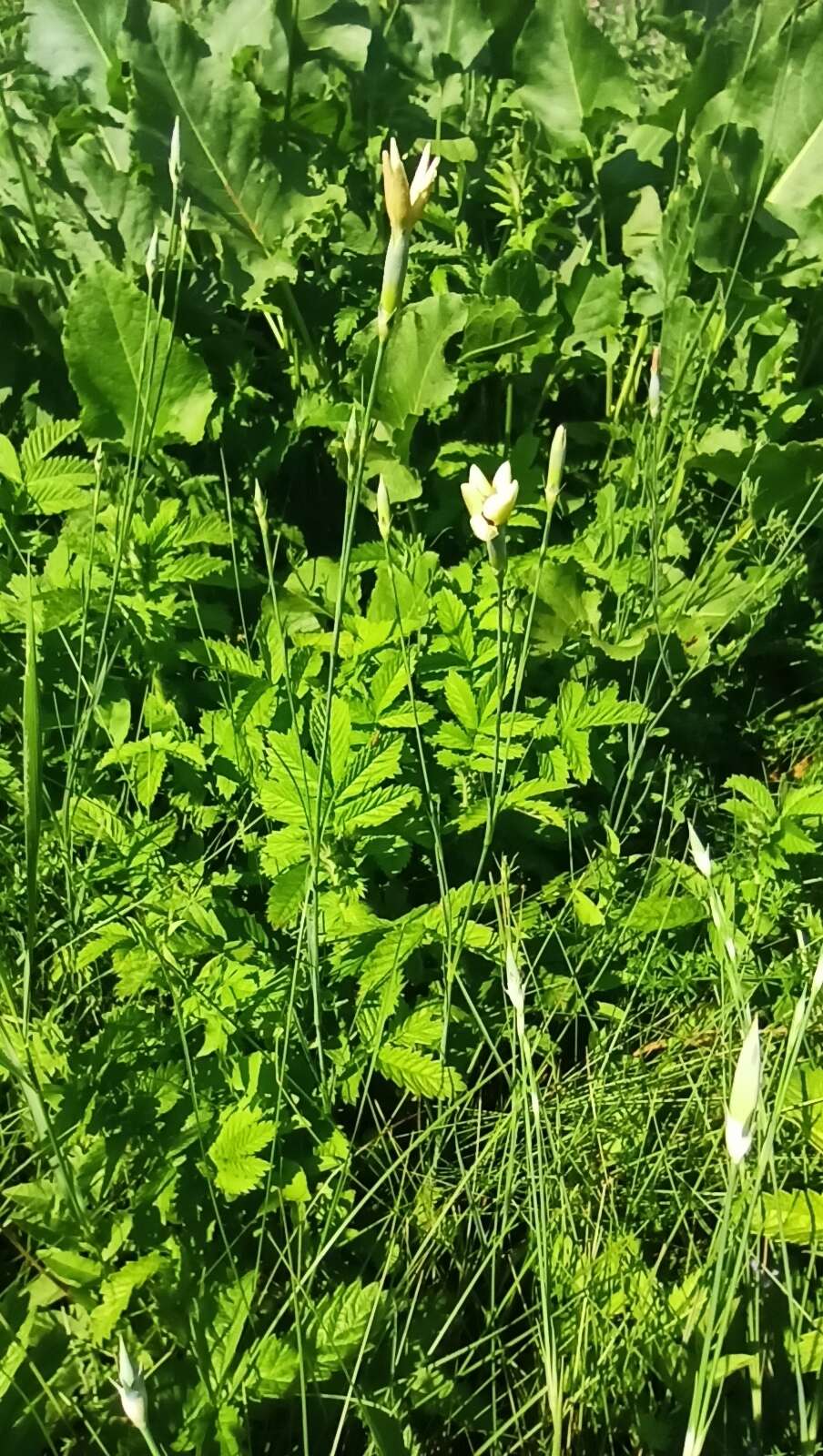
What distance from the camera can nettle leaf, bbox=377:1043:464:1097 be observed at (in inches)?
48.1

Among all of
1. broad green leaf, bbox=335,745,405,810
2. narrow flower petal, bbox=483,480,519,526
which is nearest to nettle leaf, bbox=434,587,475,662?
broad green leaf, bbox=335,745,405,810

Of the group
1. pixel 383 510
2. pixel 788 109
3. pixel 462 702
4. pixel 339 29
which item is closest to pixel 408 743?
A: pixel 462 702

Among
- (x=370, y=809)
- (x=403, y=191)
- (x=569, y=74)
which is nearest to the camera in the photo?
(x=403, y=191)

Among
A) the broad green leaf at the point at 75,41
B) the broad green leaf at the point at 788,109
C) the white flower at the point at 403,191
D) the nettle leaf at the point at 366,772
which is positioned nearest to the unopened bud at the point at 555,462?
the white flower at the point at 403,191

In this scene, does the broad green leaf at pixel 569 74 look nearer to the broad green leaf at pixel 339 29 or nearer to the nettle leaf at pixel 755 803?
the broad green leaf at pixel 339 29

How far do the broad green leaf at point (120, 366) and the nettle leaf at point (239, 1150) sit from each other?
0.99 metres

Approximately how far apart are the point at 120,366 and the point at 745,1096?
1394 millimetres

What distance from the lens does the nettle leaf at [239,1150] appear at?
3.58 feet

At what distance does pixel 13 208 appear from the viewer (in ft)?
6.02

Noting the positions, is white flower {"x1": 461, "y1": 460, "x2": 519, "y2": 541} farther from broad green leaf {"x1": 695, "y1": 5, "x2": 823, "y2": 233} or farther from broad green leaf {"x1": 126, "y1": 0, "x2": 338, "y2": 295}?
broad green leaf {"x1": 695, "y1": 5, "x2": 823, "y2": 233}

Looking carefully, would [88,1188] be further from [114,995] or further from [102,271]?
[102,271]

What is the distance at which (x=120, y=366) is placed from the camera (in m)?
1.63

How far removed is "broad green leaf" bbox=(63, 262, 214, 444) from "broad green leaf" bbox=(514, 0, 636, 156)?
3.12ft

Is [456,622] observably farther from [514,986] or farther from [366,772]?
[514,986]
